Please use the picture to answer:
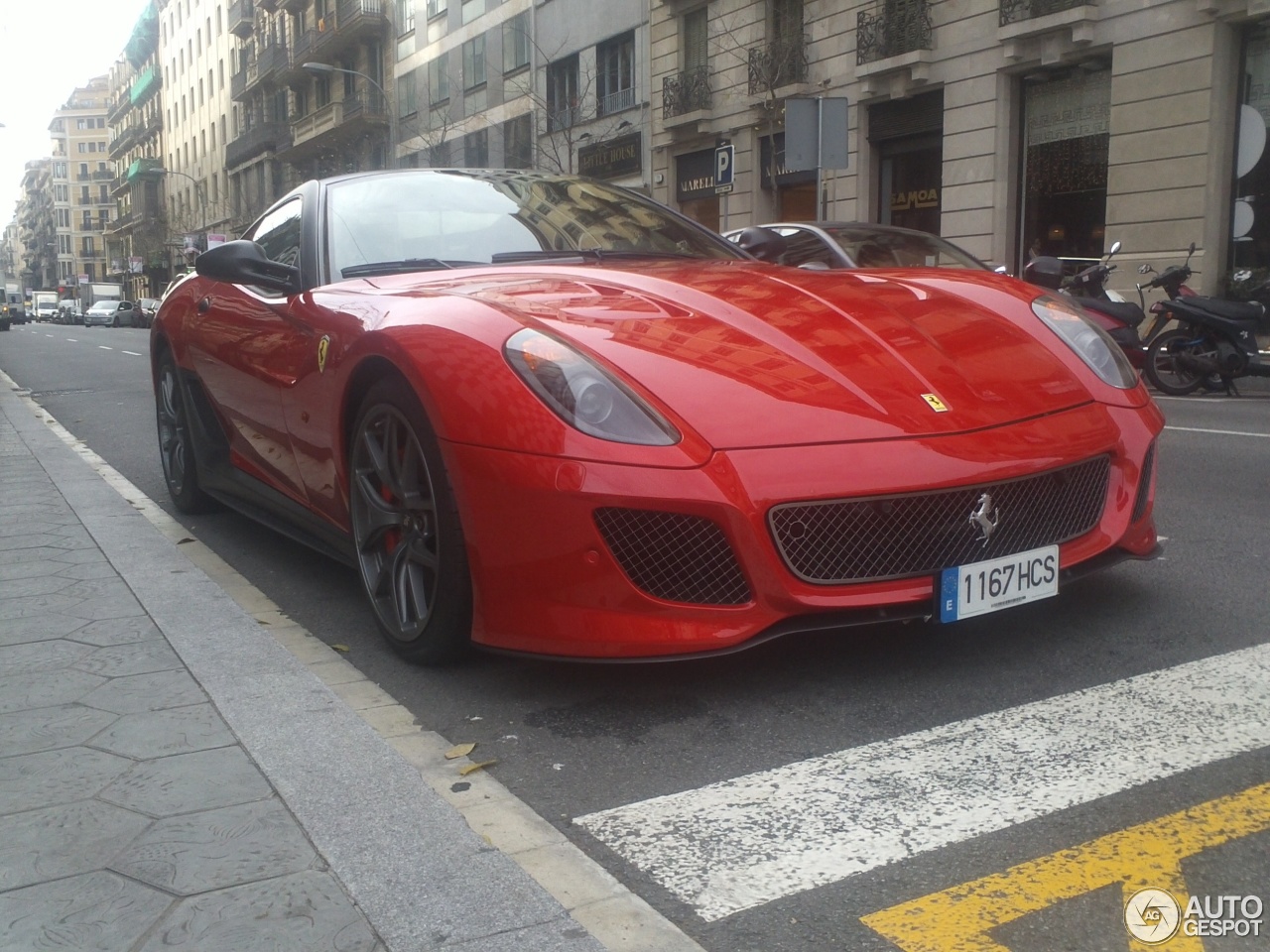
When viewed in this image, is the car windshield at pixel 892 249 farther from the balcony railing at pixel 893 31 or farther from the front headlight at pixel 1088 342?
the balcony railing at pixel 893 31

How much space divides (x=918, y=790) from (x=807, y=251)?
632 cm

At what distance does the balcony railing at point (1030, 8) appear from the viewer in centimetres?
1830

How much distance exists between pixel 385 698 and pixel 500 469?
2.21 feet

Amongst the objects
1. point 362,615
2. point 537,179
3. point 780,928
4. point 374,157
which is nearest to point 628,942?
point 780,928

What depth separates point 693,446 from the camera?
275 cm

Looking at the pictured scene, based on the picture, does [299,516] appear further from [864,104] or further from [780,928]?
[864,104]

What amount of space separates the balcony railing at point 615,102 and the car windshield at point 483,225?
26412 mm

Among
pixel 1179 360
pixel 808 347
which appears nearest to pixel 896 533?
pixel 808 347

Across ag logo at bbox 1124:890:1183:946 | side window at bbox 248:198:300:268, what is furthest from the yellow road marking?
side window at bbox 248:198:300:268

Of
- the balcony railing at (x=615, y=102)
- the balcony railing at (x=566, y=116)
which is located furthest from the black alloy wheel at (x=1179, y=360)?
the balcony railing at (x=566, y=116)

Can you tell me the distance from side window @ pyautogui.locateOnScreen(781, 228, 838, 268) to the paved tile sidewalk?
17.0 ft

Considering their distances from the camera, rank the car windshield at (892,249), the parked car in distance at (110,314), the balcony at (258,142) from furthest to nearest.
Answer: the parked car in distance at (110,314)
the balcony at (258,142)
the car windshield at (892,249)

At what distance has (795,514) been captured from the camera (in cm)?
275

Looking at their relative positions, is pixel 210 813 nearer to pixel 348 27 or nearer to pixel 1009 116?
pixel 1009 116
